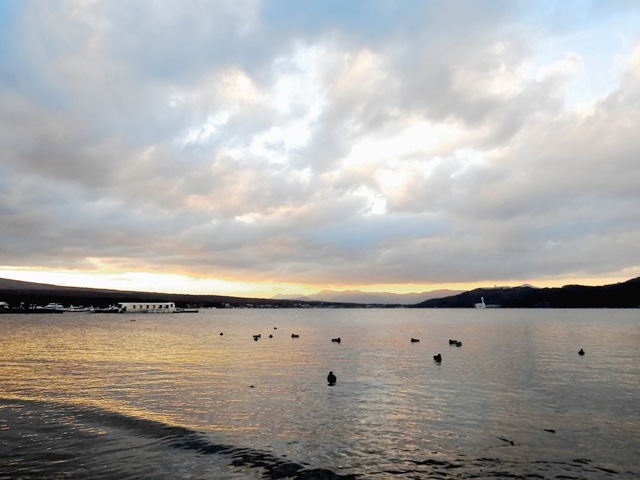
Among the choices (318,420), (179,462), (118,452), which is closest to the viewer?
(179,462)

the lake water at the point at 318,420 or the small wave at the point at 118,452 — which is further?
the lake water at the point at 318,420

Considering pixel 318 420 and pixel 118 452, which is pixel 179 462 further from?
pixel 318 420

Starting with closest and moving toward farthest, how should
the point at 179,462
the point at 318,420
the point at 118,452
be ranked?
the point at 179,462 → the point at 118,452 → the point at 318,420

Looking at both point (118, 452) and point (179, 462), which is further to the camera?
point (118, 452)

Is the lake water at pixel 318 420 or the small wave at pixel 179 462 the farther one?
the lake water at pixel 318 420

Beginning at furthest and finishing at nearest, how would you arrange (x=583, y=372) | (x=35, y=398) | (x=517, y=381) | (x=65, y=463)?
(x=583, y=372), (x=517, y=381), (x=35, y=398), (x=65, y=463)

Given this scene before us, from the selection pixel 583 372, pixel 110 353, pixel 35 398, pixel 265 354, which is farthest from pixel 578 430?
pixel 110 353

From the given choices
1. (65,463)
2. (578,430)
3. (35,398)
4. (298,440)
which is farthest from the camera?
(35,398)

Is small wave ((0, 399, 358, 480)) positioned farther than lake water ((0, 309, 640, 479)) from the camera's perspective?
No

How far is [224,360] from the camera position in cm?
5791

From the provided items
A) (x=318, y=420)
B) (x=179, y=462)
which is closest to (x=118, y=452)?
(x=179, y=462)

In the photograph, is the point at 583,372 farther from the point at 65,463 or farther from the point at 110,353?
the point at 110,353

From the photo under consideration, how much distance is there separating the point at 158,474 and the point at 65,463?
4.50m

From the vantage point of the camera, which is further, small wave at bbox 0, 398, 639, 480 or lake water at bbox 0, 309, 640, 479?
lake water at bbox 0, 309, 640, 479
